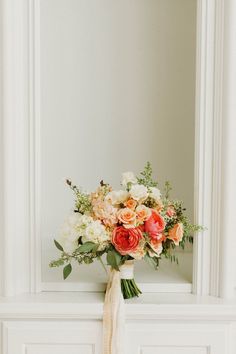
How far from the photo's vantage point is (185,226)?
1.73m

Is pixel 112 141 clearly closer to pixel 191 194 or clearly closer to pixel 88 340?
pixel 191 194

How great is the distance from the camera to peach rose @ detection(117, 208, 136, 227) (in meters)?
1.60

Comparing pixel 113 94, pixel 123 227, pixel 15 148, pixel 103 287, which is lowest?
pixel 103 287

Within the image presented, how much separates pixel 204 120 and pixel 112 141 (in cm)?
51

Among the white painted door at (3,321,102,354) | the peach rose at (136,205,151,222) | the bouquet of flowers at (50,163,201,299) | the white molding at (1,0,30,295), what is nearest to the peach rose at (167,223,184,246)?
the bouquet of flowers at (50,163,201,299)

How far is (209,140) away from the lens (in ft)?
5.67

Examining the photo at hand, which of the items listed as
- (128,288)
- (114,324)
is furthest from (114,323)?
(128,288)

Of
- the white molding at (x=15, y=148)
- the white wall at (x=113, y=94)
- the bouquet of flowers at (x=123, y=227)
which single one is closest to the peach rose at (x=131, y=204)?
the bouquet of flowers at (x=123, y=227)

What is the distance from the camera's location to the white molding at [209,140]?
5.60 ft

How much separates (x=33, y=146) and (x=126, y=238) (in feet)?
1.52

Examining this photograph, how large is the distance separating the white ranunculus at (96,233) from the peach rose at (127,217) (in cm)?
7

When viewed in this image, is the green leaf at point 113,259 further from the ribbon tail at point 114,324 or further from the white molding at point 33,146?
the white molding at point 33,146

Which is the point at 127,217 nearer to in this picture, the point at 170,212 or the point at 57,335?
the point at 170,212

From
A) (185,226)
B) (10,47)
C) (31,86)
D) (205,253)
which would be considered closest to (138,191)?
(185,226)
